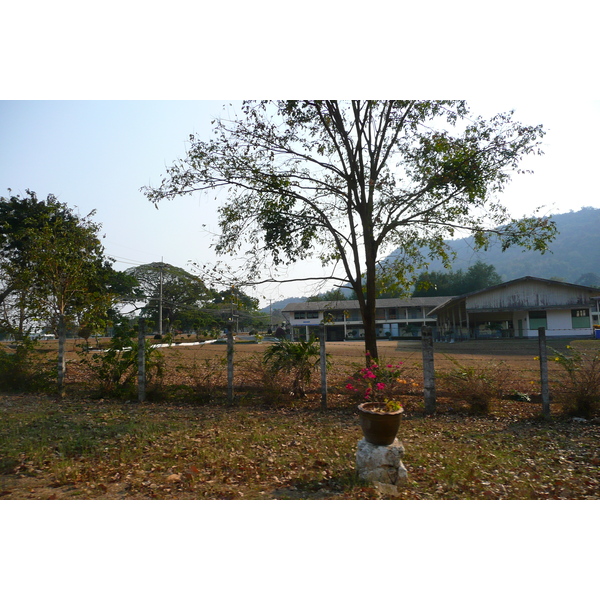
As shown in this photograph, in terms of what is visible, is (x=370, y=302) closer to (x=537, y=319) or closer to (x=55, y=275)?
(x=55, y=275)

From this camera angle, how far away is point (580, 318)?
20.0m

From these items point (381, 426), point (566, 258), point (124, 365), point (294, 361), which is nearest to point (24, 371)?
point (124, 365)

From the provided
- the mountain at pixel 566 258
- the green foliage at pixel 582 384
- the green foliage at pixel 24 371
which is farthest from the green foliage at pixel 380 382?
the mountain at pixel 566 258

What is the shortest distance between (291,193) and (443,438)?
6716 millimetres

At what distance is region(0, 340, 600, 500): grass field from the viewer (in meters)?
4.05

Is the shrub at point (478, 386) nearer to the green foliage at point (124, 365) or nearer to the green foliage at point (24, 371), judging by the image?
the green foliage at point (124, 365)

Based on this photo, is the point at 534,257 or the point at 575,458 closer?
the point at 575,458

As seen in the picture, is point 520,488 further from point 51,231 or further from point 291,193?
point 51,231

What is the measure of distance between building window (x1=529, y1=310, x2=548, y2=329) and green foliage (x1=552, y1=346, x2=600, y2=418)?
48.7ft

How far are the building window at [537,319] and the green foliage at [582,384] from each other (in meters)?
14.8

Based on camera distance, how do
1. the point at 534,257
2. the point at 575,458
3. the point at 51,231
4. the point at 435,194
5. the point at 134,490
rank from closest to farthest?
the point at 134,490 < the point at 575,458 < the point at 435,194 < the point at 51,231 < the point at 534,257

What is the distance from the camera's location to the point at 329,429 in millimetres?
6496

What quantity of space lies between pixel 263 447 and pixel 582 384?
5.89 m

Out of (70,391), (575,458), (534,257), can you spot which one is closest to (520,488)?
(575,458)
